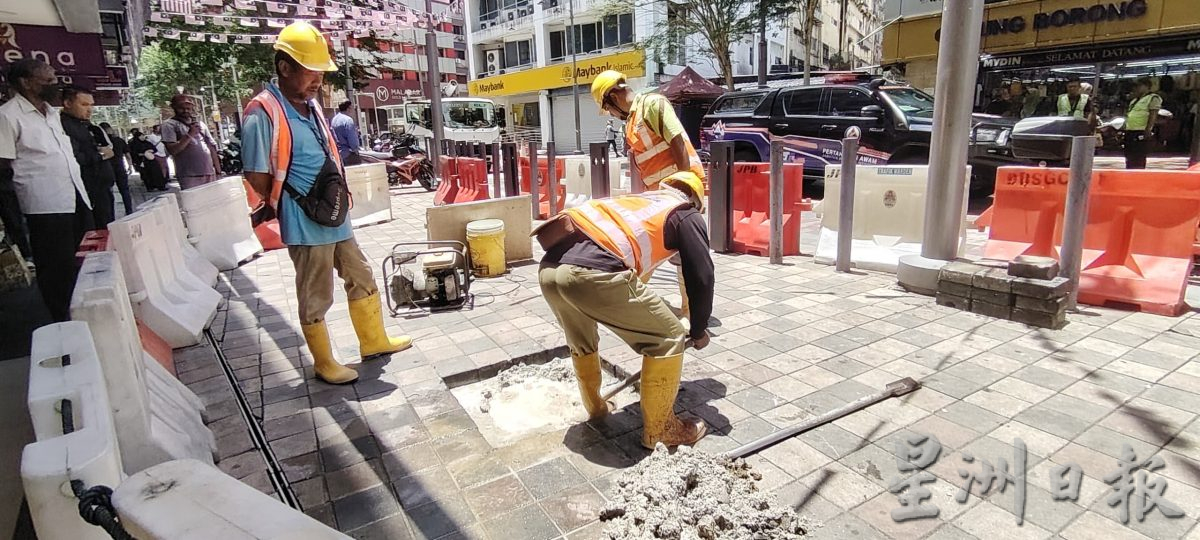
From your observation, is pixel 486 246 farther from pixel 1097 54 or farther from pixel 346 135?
pixel 1097 54

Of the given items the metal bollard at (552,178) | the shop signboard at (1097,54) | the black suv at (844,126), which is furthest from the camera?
the shop signboard at (1097,54)

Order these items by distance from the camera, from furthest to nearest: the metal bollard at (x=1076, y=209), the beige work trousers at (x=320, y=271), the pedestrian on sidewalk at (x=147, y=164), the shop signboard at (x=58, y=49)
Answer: the pedestrian on sidewalk at (x=147, y=164)
the shop signboard at (x=58, y=49)
the metal bollard at (x=1076, y=209)
the beige work trousers at (x=320, y=271)

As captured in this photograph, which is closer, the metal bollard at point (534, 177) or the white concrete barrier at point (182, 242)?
the white concrete barrier at point (182, 242)

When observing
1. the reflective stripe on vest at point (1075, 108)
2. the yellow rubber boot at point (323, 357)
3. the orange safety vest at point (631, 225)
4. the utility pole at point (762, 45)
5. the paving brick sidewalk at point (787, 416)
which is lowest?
the paving brick sidewalk at point (787, 416)

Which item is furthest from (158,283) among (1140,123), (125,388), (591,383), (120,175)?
(1140,123)

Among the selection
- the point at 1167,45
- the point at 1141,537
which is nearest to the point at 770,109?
the point at 1167,45

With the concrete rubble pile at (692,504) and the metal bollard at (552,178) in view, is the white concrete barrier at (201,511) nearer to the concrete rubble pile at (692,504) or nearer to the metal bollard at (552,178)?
the concrete rubble pile at (692,504)

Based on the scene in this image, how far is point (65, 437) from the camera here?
1.31 metres

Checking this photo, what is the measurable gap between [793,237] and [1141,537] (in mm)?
4511

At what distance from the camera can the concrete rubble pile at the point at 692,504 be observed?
2.14 meters

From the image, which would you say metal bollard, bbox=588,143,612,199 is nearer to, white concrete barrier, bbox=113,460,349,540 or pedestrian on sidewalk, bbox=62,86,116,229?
pedestrian on sidewalk, bbox=62,86,116,229

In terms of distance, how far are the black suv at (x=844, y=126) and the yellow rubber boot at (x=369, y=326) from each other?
7.01 m

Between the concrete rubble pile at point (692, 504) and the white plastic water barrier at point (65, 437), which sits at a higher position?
the white plastic water barrier at point (65, 437)

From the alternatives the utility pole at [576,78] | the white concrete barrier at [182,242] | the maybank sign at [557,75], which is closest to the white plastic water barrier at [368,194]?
the white concrete barrier at [182,242]
